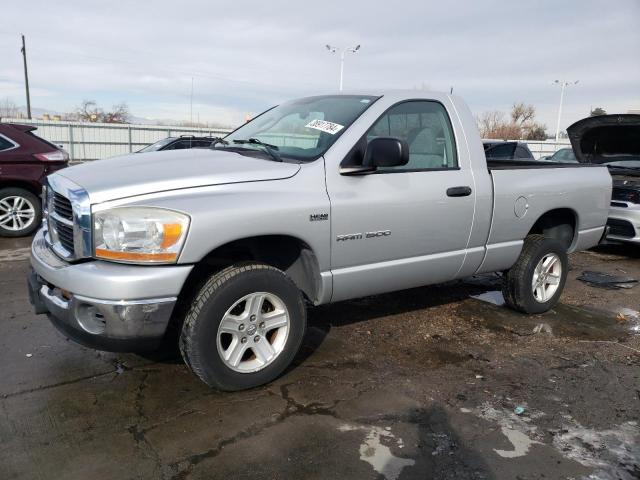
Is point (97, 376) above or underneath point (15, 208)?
underneath

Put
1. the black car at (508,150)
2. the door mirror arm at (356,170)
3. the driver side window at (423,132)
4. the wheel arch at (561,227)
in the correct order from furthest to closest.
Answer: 1. the black car at (508,150)
2. the wheel arch at (561,227)
3. the driver side window at (423,132)
4. the door mirror arm at (356,170)

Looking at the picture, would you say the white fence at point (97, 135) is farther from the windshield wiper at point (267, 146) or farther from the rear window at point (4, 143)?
the windshield wiper at point (267, 146)

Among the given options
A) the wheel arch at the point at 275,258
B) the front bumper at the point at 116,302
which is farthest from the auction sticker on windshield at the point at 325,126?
the front bumper at the point at 116,302

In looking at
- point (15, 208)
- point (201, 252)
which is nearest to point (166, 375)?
point (201, 252)

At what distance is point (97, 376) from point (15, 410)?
0.55 metres

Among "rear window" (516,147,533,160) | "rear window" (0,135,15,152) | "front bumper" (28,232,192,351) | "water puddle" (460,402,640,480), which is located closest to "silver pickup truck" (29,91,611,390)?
"front bumper" (28,232,192,351)

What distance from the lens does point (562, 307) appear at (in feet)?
17.8

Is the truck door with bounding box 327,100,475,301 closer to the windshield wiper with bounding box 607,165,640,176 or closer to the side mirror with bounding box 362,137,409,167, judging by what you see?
the side mirror with bounding box 362,137,409,167

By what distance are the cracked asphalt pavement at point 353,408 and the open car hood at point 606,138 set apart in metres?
3.80

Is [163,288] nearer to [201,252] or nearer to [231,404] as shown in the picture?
[201,252]

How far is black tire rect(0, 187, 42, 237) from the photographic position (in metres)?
7.77

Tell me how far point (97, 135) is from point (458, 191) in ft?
80.0

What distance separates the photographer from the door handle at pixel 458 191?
13.1 ft

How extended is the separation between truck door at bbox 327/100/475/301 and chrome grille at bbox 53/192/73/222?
1573 millimetres
